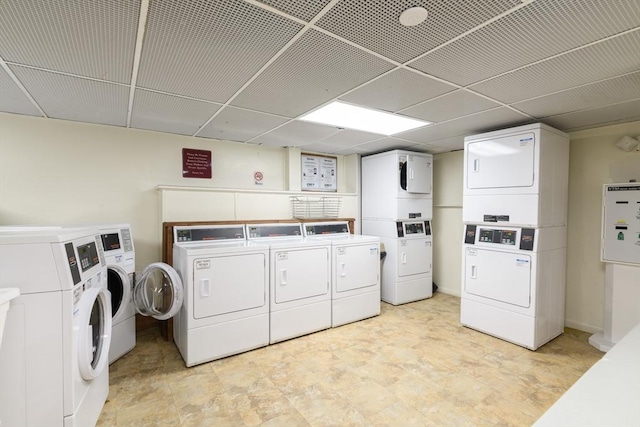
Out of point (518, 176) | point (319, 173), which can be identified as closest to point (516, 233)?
point (518, 176)

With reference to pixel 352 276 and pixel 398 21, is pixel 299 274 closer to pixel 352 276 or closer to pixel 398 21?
pixel 352 276

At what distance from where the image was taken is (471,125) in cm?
337

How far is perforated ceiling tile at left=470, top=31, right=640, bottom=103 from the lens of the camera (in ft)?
5.72

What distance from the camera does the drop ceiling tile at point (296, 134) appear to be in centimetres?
339

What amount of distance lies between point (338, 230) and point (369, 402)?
2512mm

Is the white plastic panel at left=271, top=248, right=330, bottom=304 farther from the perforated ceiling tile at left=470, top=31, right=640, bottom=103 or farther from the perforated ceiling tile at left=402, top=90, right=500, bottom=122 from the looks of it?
the perforated ceiling tile at left=470, top=31, right=640, bottom=103

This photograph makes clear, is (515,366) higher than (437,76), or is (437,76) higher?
(437,76)

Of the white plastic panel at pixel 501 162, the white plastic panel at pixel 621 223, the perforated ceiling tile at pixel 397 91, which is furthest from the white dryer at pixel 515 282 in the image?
the perforated ceiling tile at pixel 397 91

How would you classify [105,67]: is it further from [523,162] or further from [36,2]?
[523,162]

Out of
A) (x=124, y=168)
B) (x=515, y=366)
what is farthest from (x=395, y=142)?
(x=124, y=168)

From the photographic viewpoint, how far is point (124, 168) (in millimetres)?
3533

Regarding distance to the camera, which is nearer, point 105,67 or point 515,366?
point 105,67

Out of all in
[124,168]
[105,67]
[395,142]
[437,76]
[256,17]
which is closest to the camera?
[256,17]

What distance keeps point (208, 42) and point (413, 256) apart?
3.97 meters
